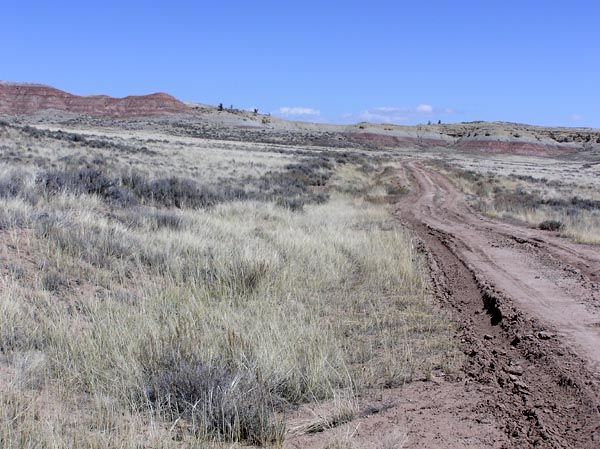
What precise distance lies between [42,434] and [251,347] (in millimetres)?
2251

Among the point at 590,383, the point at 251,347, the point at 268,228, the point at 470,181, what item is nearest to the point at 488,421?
the point at 590,383

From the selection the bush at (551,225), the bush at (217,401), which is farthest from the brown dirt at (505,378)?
the bush at (551,225)

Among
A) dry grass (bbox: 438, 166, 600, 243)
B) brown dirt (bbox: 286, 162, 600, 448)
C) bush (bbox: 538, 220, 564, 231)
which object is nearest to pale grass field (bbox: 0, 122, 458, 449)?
brown dirt (bbox: 286, 162, 600, 448)

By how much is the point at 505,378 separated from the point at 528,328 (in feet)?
5.01

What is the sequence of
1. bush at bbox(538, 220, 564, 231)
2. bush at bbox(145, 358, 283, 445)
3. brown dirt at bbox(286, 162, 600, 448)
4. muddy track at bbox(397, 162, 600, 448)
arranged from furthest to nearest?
bush at bbox(538, 220, 564, 231), muddy track at bbox(397, 162, 600, 448), brown dirt at bbox(286, 162, 600, 448), bush at bbox(145, 358, 283, 445)

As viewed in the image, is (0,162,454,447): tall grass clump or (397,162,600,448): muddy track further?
(397,162,600,448): muddy track

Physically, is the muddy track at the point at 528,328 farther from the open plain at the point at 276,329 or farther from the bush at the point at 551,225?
the bush at the point at 551,225

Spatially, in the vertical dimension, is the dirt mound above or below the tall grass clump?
above

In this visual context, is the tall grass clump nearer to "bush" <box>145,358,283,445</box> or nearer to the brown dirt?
"bush" <box>145,358,283,445</box>

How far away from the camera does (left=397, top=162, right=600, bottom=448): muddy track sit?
4387 millimetres

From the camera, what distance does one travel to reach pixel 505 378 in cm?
524

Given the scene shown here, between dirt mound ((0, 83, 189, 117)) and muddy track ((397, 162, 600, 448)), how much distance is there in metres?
134

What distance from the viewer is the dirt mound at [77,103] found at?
13088 centimetres

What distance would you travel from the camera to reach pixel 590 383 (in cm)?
486
